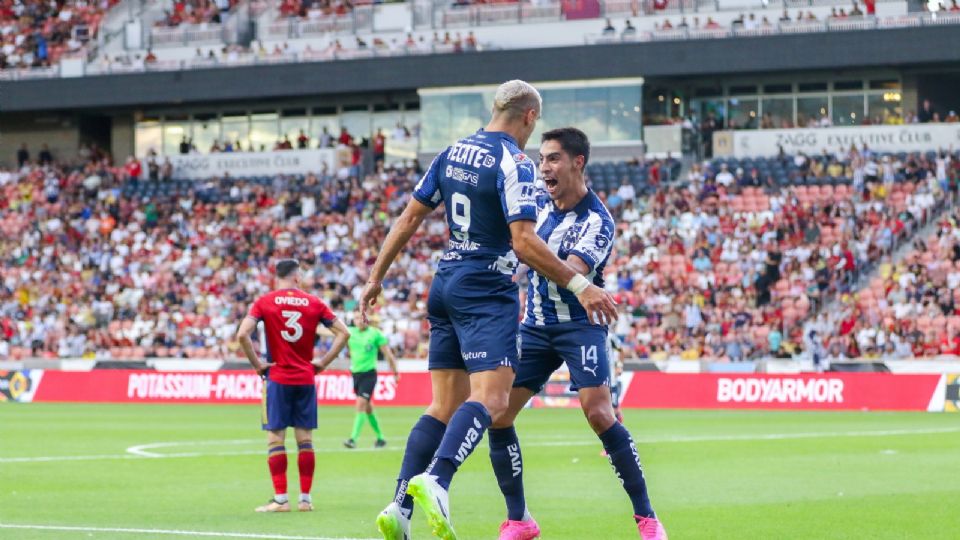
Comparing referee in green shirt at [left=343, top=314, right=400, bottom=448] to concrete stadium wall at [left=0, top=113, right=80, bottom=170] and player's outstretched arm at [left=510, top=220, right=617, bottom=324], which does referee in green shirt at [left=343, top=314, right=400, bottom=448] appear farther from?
concrete stadium wall at [left=0, top=113, right=80, bottom=170]

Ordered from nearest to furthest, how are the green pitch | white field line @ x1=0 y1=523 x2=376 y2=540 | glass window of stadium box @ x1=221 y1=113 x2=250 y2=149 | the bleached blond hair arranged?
the bleached blond hair < white field line @ x1=0 y1=523 x2=376 y2=540 < the green pitch < glass window of stadium box @ x1=221 y1=113 x2=250 y2=149

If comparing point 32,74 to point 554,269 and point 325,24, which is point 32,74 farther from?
point 554,269

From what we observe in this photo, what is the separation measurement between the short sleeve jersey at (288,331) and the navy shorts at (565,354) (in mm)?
4132

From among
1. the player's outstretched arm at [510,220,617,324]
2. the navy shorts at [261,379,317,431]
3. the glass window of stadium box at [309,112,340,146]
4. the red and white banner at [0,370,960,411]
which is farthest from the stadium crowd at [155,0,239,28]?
the player's outstretched arm at [510,220,617,324]

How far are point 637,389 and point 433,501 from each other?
28.5 metres

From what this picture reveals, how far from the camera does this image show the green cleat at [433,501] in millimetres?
8438

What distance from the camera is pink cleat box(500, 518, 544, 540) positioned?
10.2 meters

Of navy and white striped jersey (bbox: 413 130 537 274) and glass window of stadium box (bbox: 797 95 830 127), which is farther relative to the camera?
glass window of stadium box (bbox: 797 95 830 127)

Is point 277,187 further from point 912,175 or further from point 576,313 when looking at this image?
point 576,313

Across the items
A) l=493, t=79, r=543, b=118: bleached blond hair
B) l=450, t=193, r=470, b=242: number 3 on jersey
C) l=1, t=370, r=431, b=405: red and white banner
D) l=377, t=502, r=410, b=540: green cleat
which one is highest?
l=493, t=79, r=543, b=118: bleached blond hair

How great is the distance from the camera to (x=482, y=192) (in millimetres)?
9227

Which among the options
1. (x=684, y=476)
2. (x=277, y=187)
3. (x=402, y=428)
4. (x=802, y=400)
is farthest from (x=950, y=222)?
(x=684, y=476)

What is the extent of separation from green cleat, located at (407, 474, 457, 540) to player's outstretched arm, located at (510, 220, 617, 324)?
4.47 ft

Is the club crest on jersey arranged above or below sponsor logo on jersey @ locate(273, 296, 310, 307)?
above
